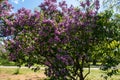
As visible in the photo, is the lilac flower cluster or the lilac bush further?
the lilac flower cluster

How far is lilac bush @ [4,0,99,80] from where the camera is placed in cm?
736

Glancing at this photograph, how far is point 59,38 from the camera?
737 centimetres

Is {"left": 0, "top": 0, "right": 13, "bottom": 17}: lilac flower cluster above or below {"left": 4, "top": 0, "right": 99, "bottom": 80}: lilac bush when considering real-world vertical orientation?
above

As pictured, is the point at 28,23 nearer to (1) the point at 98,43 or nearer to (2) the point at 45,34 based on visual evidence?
(2) the point at 45,34

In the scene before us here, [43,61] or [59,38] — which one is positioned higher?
[59,38]

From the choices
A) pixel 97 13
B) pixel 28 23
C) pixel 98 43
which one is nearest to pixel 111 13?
pixel 97 13

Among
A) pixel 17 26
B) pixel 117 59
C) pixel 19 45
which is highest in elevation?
pixel 17 26

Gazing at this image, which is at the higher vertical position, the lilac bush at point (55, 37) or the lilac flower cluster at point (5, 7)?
the lilac flower cluster at point (5, 7)

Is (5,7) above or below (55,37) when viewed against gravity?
above

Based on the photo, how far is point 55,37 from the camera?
7.27 meters

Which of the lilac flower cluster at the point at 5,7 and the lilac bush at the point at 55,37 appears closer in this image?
the lilac bush at the point at 55,37

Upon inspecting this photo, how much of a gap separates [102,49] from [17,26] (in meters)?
2.40

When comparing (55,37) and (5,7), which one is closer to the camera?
(55,37)

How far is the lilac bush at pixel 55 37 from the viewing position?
736 cm
